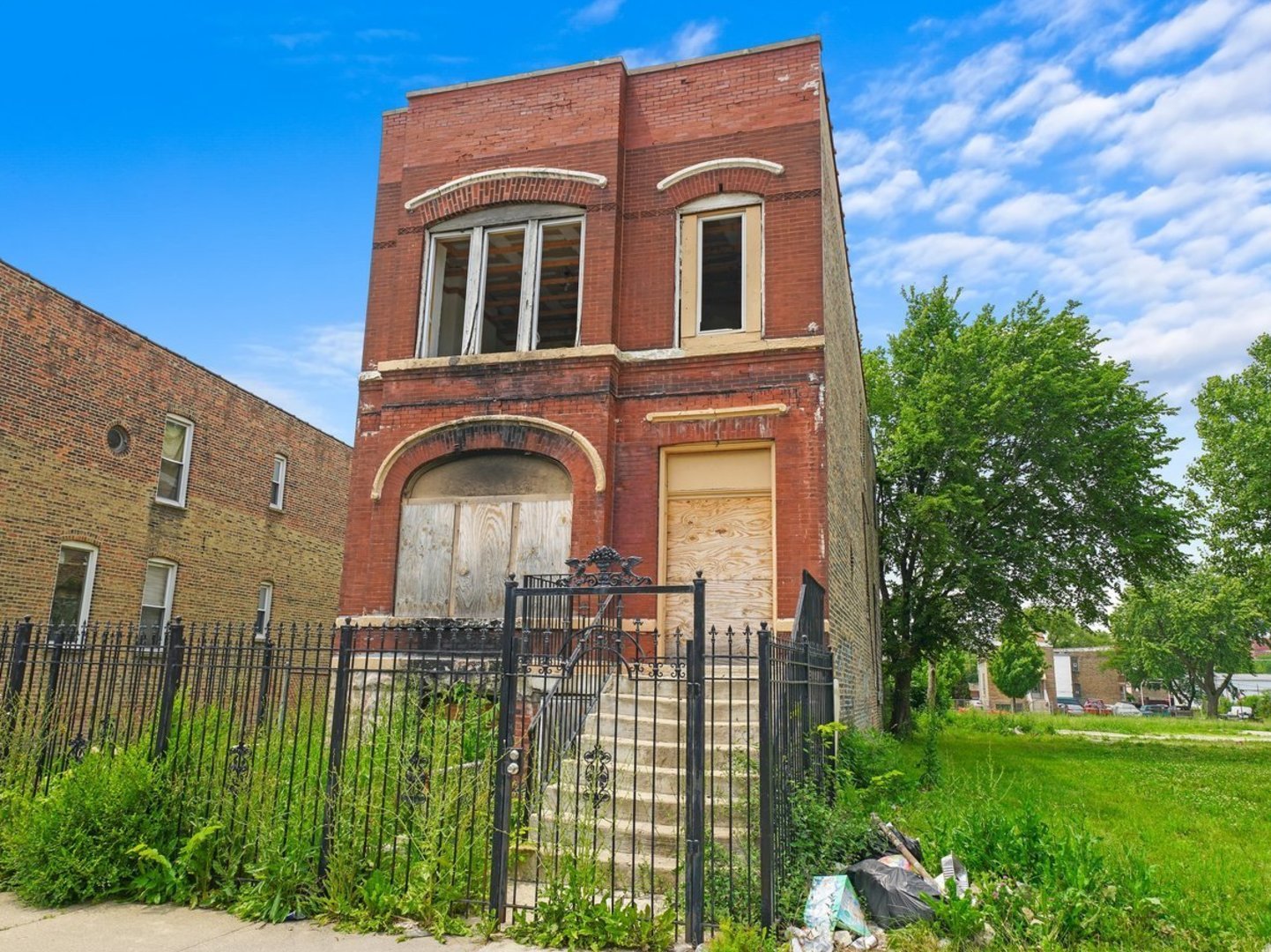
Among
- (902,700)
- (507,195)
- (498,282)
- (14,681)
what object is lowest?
(902,700)

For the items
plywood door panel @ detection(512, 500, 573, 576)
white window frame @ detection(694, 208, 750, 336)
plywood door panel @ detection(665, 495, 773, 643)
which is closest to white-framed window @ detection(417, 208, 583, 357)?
white window frame @ detection(694, 208, 750, 336)

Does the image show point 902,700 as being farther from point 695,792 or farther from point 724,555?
point 695,792

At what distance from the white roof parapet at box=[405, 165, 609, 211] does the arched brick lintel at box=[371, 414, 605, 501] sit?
136 inches

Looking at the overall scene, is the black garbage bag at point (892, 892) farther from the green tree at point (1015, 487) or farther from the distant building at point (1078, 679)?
the distant building at point (1078, 679)

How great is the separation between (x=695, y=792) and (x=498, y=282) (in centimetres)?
921

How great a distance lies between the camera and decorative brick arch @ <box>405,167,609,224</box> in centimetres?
1214

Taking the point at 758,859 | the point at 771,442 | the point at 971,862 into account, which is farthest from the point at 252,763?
the point at 771,442

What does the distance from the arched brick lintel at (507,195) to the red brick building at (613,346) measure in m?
0.03

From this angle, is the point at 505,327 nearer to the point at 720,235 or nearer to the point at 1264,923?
the point at 720,235

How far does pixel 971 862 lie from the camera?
20.1 ft

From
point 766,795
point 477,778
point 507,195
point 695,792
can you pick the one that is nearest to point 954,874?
point 766,795

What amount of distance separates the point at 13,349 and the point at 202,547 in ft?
18.8

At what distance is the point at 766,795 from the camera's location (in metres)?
5.66

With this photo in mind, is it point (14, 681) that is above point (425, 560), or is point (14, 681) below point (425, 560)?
below
